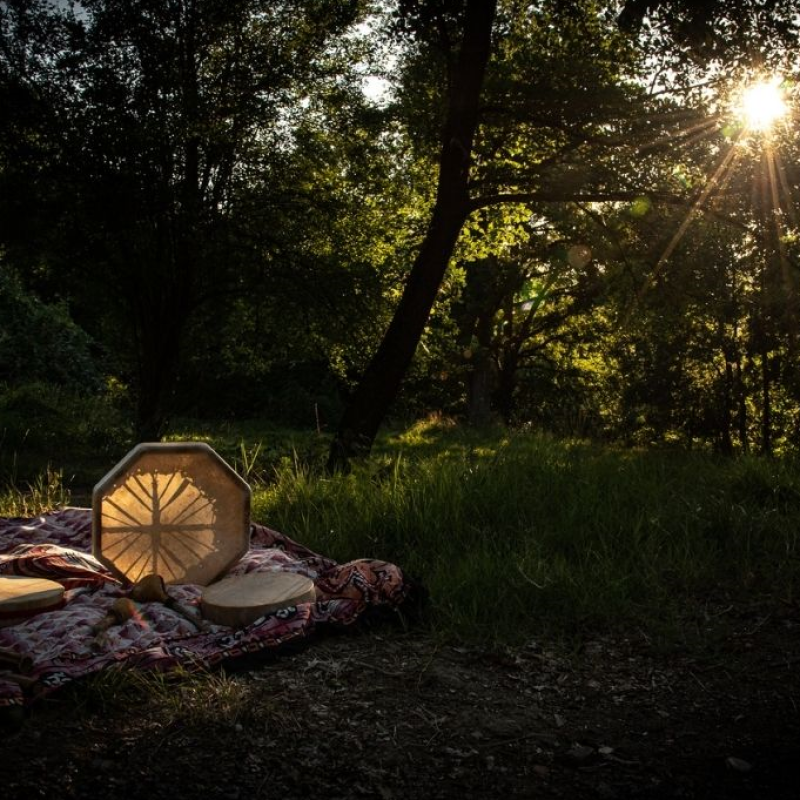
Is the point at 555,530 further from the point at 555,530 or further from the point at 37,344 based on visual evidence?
the point at 37,344

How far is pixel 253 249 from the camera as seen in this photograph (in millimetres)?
10547

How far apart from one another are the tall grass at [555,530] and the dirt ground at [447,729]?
1.21 feet

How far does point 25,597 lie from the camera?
13.5 feet

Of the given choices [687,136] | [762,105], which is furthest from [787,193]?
[687,136]

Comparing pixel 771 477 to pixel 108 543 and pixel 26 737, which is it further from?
pixel 26 737

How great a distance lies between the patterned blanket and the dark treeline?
3.53 m

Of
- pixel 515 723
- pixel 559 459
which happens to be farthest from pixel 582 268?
pixel 515 723

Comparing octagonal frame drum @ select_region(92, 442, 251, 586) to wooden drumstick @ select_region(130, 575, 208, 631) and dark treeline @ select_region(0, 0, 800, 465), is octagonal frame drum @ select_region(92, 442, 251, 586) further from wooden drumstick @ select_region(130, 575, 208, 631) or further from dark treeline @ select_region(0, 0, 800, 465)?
dark treeline @ select_region(0, 0, 800, 465)

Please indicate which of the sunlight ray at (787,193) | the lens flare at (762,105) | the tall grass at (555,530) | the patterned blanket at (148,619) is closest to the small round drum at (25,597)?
the patterned blanket at (148,619)

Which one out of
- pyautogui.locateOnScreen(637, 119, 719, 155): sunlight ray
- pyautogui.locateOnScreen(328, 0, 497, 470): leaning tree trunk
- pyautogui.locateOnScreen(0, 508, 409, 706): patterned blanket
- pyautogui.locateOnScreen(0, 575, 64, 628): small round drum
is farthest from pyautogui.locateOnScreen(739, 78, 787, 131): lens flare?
pyautogui.locateOnScreen(0, 575, 64, 628): small round drum

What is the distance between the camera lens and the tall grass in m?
4.62

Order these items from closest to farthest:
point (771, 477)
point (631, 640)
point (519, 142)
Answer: point (631, 640) → point (771, 477) → point (519, 142)

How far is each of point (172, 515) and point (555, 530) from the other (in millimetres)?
2310

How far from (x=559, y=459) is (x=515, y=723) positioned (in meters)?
3.70
